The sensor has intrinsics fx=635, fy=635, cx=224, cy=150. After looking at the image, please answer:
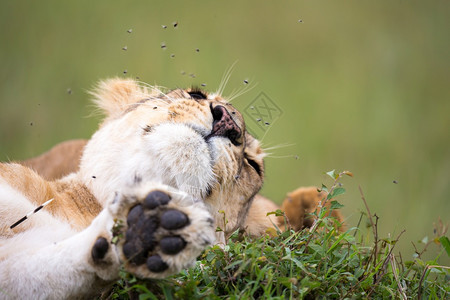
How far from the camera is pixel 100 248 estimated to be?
2385mm

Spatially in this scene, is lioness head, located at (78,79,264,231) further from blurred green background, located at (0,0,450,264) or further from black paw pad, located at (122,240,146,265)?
blurred green background, located at (0,0,450,264)

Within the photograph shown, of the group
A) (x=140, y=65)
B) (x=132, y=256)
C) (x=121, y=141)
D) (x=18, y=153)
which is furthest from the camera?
(x=140, y=65)

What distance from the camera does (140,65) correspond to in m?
7.88

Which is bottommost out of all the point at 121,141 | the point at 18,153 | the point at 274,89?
the point at 18,153

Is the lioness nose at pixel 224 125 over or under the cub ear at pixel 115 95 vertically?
over

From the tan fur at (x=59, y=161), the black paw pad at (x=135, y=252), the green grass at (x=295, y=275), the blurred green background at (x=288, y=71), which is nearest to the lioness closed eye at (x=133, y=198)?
the black paw pad at (x=135, y=252)

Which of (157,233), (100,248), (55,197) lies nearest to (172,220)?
(157,233)

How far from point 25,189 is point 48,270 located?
0.65 metres

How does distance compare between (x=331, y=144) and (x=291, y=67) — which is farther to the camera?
(x=291, y=67)

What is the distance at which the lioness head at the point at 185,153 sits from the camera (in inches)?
115

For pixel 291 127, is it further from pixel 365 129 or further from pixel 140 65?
pixel 140 65

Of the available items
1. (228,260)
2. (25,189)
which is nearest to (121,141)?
(25,189)

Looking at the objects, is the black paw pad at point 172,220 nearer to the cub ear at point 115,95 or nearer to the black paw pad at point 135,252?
the black paw pad at point 135,252

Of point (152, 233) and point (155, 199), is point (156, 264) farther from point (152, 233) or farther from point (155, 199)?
point (155, 199)
